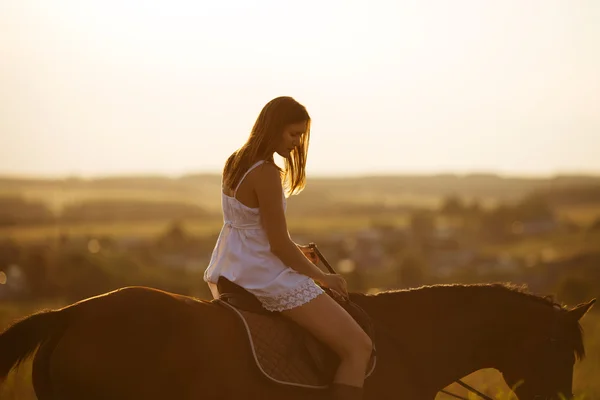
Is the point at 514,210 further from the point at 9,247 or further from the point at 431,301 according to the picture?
the point at 431,301

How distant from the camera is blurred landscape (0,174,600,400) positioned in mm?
71625

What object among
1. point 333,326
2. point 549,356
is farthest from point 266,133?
point 549,356

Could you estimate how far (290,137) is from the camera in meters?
6.46

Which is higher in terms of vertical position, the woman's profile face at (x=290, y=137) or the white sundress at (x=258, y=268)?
the woman's profile face at (x=290, y=137)

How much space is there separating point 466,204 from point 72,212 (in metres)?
78.3

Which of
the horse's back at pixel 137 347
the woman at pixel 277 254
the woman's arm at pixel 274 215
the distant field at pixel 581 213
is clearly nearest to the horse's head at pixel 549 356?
the woman at pixel 277 254

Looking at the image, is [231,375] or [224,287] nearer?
[231,375]

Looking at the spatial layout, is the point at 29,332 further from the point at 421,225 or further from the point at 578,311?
the point at 421,225

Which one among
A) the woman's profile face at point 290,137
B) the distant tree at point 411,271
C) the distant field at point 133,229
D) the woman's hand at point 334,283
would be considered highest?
the woman's profile face at point 290,137

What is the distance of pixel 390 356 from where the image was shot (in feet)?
22.7

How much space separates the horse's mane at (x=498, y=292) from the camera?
7.36m

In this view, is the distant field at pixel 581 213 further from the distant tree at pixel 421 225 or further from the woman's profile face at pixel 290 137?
the woman's profile face at pixel 290 137

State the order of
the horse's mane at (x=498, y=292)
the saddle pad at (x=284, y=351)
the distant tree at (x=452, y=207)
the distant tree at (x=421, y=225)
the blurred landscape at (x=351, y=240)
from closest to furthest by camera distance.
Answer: the saddle pad at (x=284, y=351) < the horse's mane at (x=498, y=292) < the blurred landscape at (x=351, y=240) < the distant tree at (x=421, y=225) < the distant tree at (x=452, y=207)

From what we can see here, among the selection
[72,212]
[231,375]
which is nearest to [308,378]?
[231,375]
